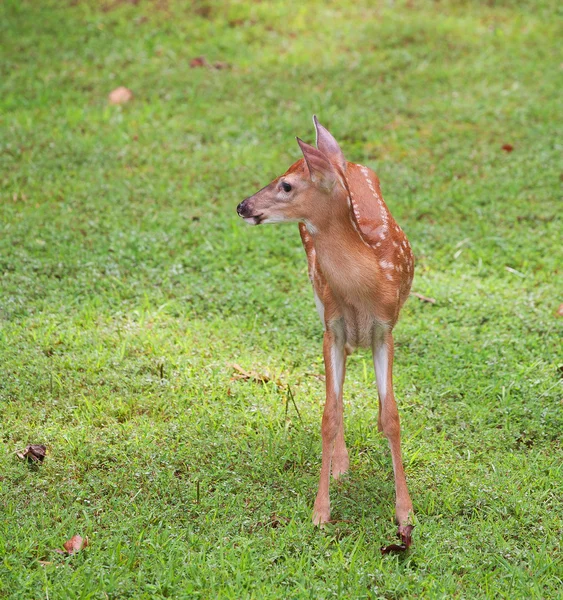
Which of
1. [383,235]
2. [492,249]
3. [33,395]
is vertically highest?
[383,235]

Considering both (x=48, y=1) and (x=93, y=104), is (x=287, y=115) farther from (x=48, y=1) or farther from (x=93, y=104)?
(x=48, y=1)

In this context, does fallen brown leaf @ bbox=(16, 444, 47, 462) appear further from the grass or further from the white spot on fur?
the white spot on fur

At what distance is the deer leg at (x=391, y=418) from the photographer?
4098mm

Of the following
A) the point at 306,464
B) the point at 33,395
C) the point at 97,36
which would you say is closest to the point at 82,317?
the point at 33,395

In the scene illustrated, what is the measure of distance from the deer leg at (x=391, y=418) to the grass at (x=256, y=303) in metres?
0.10

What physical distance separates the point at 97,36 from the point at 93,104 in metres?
1.72

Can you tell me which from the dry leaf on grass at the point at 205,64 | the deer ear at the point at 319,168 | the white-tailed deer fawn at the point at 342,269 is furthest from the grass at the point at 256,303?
the deer ear at the point at 319,168

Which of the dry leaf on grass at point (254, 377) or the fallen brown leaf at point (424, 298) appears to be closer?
the dry leaf on grass at point (254, 377)

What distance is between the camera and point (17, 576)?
3.62 m

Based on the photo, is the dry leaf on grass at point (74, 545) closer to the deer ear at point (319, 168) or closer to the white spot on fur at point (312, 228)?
the white spot on fur at point (312, 228)

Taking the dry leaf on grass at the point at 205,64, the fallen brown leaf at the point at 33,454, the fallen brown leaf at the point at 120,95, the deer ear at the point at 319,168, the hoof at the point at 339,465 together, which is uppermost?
the deer ear at the point at 319,168

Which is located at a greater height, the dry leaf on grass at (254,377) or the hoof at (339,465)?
the hoof at (339,465)

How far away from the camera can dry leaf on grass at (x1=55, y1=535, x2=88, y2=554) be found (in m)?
3.80

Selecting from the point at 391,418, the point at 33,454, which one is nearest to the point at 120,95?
the point at 33,454
